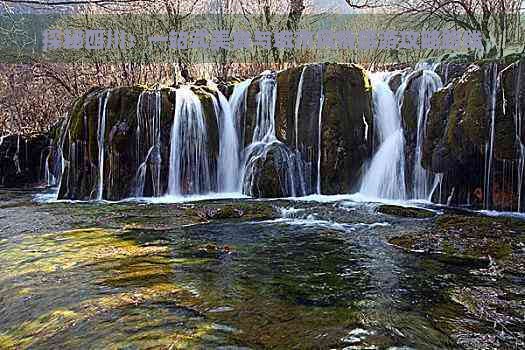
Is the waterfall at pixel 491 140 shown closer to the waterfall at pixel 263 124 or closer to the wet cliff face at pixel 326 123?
the wet cliff face at pixel 326 123

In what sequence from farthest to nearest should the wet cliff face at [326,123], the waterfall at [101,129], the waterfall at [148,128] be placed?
the waterfall at [101,129]
the waterfall at [148,128]
the wet cliff face at [326,123]

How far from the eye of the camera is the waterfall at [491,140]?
9055 millimetres

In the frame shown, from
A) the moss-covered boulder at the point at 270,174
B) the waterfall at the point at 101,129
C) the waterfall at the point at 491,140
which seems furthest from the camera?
the waterfall at the point at 101,129

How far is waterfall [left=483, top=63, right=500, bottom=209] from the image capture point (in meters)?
9.05

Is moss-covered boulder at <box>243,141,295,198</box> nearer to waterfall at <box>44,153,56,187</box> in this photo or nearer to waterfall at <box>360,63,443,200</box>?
waterfall at <box>360,63,443,200</box>

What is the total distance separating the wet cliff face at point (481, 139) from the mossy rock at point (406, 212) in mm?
1399

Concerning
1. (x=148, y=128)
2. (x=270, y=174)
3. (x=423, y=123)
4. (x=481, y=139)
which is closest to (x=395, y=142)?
(x=423, y=123)

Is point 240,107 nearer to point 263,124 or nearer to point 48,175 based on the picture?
point 263,124

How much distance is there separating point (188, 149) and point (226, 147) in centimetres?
102

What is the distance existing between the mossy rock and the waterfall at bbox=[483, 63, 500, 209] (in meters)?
1.34

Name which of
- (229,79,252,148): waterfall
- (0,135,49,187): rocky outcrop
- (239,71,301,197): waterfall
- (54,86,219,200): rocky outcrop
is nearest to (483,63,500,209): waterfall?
(239,71,301,197): waterfall

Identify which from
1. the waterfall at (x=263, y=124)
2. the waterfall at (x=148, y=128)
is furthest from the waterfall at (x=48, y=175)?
the waterfall at (x=263, y=124)

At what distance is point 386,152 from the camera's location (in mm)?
11781

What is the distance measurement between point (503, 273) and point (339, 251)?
1.86m
